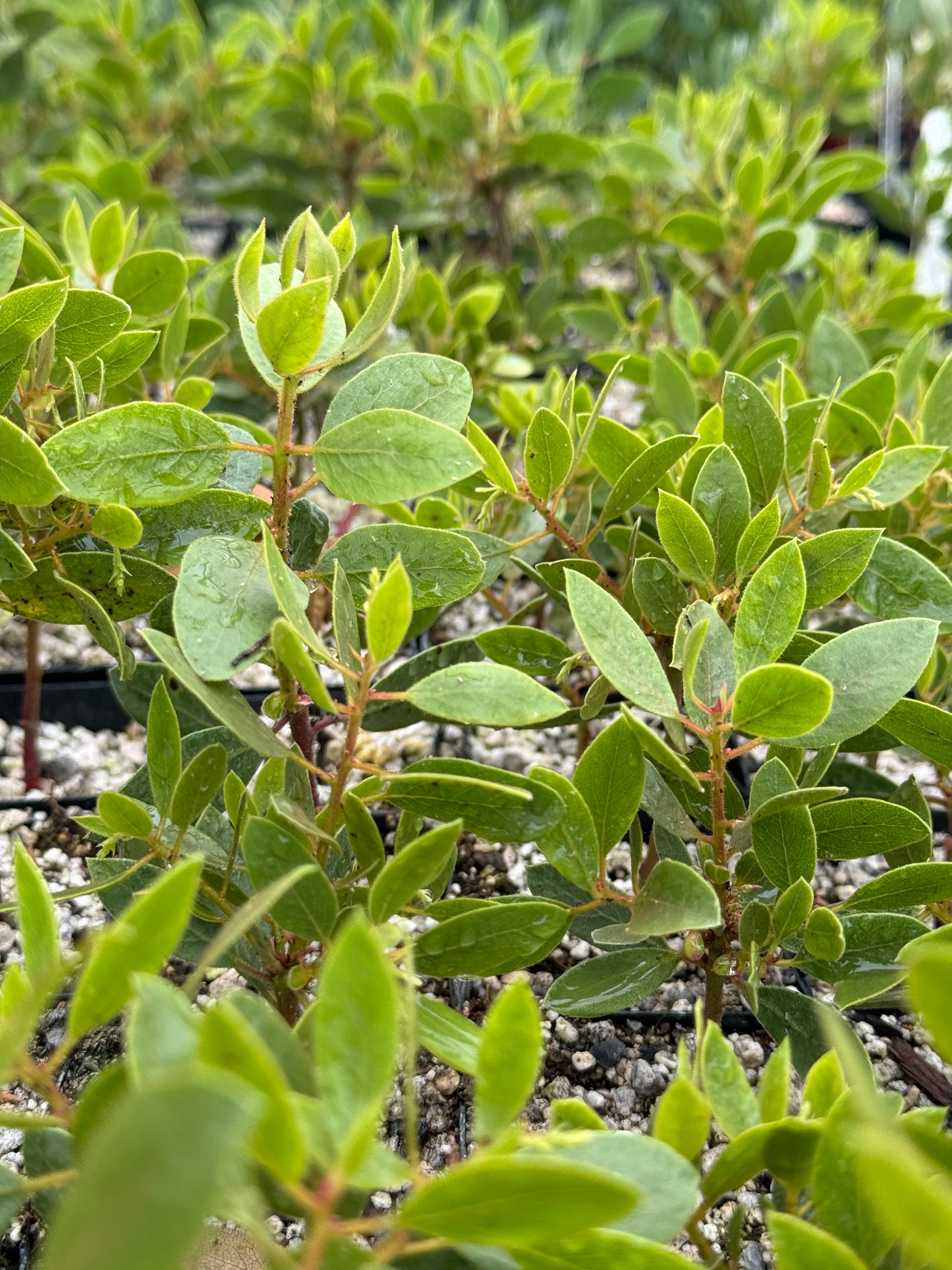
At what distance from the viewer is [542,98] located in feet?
4.85

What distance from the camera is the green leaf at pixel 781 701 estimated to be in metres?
0.50

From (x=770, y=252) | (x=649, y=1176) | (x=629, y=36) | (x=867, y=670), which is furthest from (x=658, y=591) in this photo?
(x=629, y=36)

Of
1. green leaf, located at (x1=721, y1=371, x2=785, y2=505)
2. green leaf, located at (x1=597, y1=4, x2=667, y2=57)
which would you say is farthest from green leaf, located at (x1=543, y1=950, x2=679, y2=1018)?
green leaf, located at (x1=597, y1=4, x2=667, y2=57)

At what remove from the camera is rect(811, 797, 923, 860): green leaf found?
1.94 feet

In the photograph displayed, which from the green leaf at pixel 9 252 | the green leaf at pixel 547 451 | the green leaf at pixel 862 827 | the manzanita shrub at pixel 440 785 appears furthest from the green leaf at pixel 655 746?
the green leaf at pixel 9 252

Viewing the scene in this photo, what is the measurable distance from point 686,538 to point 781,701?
0.52 feet

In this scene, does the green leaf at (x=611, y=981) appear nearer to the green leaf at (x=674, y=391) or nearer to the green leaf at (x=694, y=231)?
the green leaf at (x=674, y=391)

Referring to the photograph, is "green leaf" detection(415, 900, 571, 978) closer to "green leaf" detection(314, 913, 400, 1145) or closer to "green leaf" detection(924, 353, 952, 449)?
"green leaf" detection(314, 913, 400, 1145)

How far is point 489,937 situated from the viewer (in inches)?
20.8

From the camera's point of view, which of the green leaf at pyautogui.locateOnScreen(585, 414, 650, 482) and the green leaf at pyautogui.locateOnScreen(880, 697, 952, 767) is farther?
the green leaf at pyautogui.locateOnScreen(585, 414, 650, 482)

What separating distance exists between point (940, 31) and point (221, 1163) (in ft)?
8.18

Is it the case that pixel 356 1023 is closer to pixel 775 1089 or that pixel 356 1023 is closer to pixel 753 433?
pixel 775 1089

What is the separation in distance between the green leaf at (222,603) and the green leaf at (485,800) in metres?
0.10

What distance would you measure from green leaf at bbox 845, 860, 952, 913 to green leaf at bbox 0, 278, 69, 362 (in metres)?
0.54
